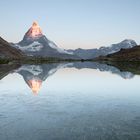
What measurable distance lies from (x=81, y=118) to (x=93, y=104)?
257 inches

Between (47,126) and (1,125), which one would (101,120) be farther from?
(1,125)

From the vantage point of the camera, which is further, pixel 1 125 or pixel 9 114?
pixel 9 114

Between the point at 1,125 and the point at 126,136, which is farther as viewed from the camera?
the point at 1,125

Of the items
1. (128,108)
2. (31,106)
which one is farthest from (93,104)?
(31,106)

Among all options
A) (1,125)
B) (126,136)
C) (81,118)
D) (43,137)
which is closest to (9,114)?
(1,125)

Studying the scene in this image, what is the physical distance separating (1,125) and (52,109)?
6.39 meters

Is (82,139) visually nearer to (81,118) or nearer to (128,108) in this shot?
(81,118)

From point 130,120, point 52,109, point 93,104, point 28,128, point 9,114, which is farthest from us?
point 93,104

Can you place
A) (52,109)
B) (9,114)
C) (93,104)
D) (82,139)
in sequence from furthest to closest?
(93,104), (52,109), (9,114), (82,139)

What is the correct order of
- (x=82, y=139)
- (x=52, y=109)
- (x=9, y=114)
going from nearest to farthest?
(x=82, y=139) < (x=9, y=114) < (x=52, y=109)

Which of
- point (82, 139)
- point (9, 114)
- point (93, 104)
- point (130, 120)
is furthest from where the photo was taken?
point (93, 104)

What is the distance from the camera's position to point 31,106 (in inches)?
1017

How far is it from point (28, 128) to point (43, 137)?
225 cm

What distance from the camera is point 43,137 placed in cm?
1600
